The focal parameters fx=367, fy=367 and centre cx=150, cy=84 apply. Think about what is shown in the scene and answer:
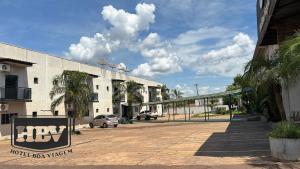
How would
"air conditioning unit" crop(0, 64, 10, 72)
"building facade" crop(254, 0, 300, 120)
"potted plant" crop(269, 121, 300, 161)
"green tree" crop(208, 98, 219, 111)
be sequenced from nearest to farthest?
"potted plant" crop(269, 121, 300, 161) < "building facade" crop(254, 0, 300, 120) < "air conditioning unit" crop(0, 64, 10, 72) < "green tree" crop(208, 98, 219, 111)

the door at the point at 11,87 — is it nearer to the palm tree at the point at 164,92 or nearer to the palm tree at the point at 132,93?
the palm tree at the point at 132,93

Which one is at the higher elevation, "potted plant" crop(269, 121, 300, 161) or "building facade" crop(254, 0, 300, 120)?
"building facade" crop(254, 0, 300, 120)

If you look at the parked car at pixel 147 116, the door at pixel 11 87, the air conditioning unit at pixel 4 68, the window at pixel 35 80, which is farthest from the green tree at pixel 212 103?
the air conditioning unit at pixel 4 68

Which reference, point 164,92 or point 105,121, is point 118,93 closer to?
point 105,121

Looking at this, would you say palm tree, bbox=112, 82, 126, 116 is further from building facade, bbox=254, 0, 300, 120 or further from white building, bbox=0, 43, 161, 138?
building facade, bbox=254, 0, 300, 120

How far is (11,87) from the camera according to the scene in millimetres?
30297

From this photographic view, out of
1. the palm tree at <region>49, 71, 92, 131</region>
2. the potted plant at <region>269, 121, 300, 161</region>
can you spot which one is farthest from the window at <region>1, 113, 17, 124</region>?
the potted plant at <region>269, 121, 300, 161</region>

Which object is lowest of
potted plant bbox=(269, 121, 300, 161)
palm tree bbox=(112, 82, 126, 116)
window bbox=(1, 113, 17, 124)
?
potted plant bbox=(269, 121, 300, 161)

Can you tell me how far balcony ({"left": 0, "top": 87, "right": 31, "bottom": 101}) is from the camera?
28.8 metres

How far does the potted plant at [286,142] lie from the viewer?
1054 cm

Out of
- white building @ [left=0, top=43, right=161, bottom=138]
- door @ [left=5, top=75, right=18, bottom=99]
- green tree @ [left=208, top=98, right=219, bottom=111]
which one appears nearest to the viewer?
white building @ [left=0, top=43, right=161, bottom=138]

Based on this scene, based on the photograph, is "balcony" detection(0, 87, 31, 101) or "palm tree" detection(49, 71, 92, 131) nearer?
"balcony" detection(0, 87, 31, 101)

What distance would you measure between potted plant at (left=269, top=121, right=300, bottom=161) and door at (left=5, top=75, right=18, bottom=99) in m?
23.5

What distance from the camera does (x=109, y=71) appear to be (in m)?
53.9
